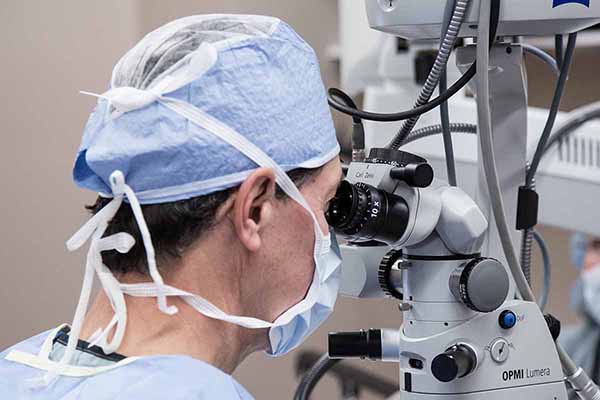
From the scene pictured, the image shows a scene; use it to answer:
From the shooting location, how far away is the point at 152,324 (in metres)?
0.86

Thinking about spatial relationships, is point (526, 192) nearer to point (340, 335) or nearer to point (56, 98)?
point (340, 335)

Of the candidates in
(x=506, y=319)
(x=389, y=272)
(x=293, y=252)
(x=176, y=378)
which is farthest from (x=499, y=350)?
(x=176, y=378)

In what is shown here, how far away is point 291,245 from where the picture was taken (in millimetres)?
921

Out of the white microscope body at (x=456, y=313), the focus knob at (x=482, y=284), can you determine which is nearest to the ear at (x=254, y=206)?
the white microscope body at (x=456, y=313)

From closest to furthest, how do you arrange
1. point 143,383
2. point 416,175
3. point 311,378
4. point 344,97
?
point 143,383, point 416,175, point 344,97, point 311,378

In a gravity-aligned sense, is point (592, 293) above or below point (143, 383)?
below

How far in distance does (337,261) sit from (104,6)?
1497mm

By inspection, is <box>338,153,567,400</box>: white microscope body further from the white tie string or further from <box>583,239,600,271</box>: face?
<box>583,239,600,271</box>: face

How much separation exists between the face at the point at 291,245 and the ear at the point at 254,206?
→ 0.6 inches

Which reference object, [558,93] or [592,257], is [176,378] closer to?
[558,93]

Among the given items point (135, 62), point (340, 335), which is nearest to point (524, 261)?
point (340, 335)

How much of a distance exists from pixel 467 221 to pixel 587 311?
4.89 ft

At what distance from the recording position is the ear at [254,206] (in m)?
0.85

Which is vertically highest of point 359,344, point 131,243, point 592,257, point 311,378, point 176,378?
point 131,243
